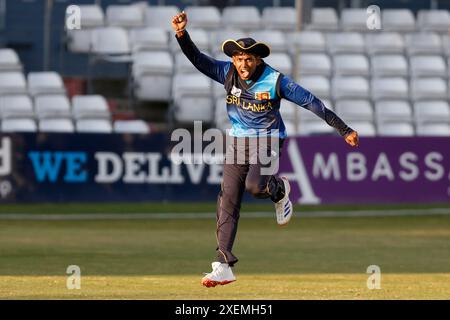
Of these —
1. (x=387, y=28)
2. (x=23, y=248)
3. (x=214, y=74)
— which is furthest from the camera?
(x=387, y=28)

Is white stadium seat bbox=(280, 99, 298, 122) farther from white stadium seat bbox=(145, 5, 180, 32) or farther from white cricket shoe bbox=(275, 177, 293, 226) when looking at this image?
white cricket shoe bbox=(275, 177, 293, 226)

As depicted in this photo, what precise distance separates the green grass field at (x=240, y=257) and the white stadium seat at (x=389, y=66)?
564 cm

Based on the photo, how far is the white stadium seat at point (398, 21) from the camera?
28609 mm

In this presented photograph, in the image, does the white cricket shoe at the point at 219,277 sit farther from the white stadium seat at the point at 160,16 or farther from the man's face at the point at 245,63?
the white stadium seat at the point at 160,16

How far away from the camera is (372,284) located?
12.9 metres

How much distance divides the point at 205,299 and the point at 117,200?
39.0 ft

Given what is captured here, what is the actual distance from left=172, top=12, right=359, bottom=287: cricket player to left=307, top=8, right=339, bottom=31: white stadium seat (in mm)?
16393

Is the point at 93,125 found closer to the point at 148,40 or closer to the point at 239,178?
the point at 148,40

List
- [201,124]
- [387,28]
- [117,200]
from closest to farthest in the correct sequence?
1. [117,200]
2. [201,124]
3. [387,28]

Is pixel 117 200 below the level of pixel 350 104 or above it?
below

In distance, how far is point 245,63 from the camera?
11.8 m
